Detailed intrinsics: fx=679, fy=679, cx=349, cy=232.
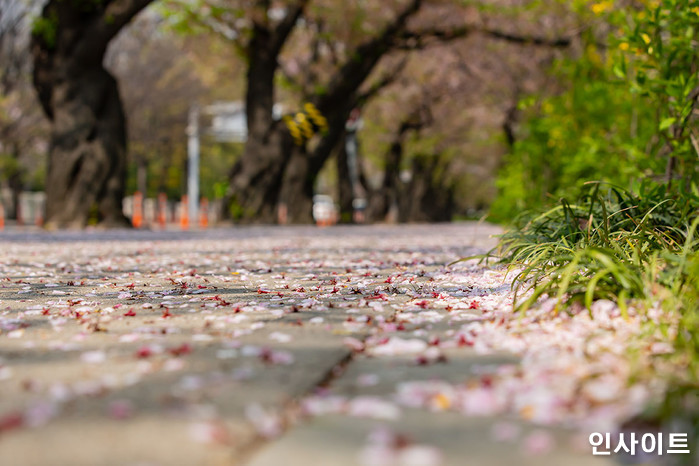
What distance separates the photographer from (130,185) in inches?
1711

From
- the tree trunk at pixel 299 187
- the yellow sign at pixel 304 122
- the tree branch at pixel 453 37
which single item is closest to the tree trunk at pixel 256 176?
the yellow sign at pixel 304 122

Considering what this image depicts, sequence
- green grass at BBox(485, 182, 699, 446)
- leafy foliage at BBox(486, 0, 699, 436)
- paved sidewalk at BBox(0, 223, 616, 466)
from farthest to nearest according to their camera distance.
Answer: leafy foliage at BBox(486, 0, 699, 436)
green grass at BBox(485, 182, 699, 446)
paved sidewalk at BBox(0, 223, 616, 466)

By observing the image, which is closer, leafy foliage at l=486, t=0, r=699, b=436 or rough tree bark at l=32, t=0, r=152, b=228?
leafy foliage at l=486, t=0, r=699, b=436

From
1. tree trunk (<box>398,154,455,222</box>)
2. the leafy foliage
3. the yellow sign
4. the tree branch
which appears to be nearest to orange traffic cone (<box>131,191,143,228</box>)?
the yellow sign

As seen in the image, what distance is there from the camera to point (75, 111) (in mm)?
14438

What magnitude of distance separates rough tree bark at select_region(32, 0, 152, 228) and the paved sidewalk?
10.4 m

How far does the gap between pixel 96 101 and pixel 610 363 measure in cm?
1426

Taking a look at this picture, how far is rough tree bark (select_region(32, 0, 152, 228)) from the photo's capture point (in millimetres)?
14125

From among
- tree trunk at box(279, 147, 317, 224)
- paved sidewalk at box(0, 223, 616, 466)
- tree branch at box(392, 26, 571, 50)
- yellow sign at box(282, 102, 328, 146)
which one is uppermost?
tree branch at box(392, 26, 571, 50)

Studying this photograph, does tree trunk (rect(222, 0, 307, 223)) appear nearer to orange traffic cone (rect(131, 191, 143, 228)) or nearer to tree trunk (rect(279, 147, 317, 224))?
tree trunk (rect(279, 147, 317, 224))

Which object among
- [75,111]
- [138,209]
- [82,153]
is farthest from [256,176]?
[75,111]

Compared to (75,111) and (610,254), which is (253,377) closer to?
(610,254)

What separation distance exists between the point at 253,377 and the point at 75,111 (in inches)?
537

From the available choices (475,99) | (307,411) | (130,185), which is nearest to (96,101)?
(307,411)
